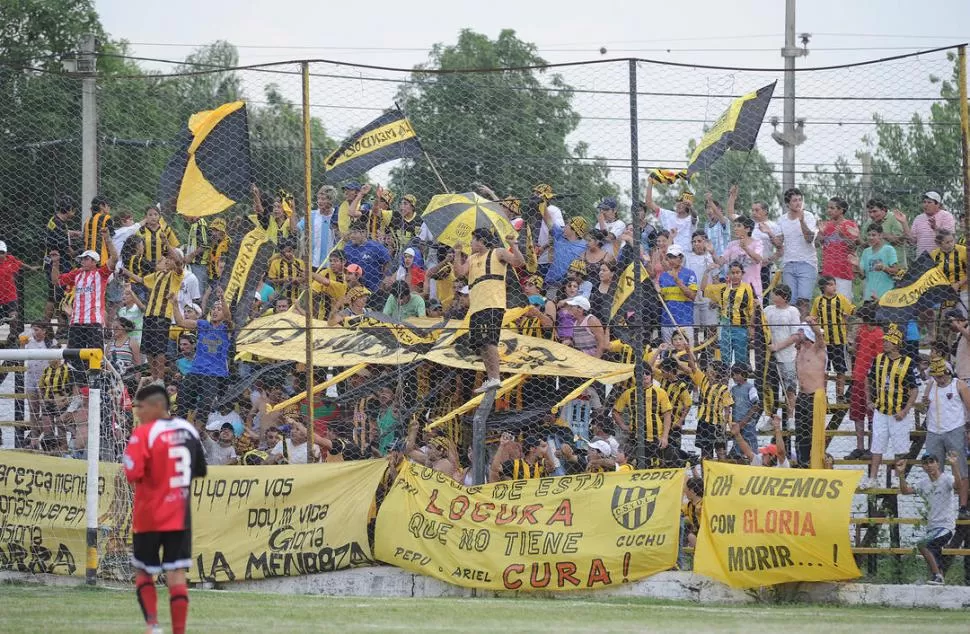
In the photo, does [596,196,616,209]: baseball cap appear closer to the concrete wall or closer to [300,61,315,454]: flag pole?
[300,61,315,454]: flag pole

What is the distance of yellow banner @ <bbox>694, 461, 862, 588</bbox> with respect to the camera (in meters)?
12.3

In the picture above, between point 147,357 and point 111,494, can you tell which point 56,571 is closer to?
point 111,494

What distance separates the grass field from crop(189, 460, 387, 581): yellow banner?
87cm

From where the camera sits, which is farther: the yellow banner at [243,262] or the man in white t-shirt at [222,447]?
the yellow banner at [243,262]

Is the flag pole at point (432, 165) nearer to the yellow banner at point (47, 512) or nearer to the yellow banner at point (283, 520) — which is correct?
the yellow banner at point (283, 520)

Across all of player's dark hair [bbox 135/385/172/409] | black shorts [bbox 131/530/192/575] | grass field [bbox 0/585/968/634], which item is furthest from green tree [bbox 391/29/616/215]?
black shorts [bbox 131/530/192/575]

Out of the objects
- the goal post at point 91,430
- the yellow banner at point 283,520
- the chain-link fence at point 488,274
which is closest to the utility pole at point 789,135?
the chain-link fence at point 488,274

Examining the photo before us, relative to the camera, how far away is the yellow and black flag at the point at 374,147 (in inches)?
592

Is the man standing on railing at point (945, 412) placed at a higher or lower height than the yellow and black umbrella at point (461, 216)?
lower

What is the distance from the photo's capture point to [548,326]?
582 inches

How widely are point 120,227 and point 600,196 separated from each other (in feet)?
20.4

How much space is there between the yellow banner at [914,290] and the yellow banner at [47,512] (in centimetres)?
846

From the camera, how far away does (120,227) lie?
1756cm

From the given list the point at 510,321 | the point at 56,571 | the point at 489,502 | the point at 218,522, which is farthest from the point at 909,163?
the point at 56,571
